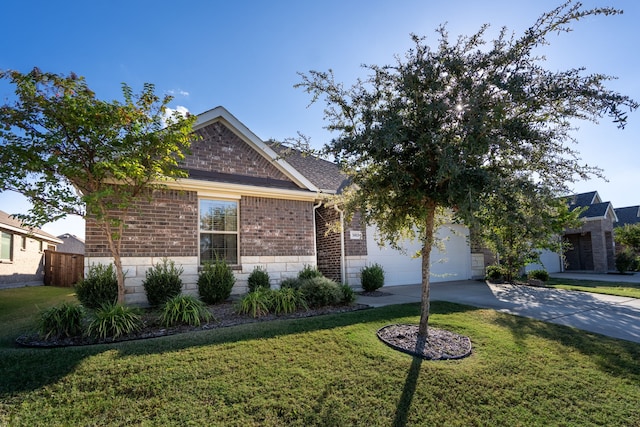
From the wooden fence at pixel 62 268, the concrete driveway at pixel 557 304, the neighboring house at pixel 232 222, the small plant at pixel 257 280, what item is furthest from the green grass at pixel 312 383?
the wooden fence at pixel 62 268

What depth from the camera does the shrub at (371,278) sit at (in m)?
10.8

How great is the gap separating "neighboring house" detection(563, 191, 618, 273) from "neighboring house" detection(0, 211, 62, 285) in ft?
97.0

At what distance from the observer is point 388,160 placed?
4.75 metres

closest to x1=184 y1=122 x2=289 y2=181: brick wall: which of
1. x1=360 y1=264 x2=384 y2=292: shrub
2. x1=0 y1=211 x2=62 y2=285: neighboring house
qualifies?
x1=360 y1=264 x2=384 y2=292: shrub

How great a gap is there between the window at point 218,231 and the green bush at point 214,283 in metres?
0.88

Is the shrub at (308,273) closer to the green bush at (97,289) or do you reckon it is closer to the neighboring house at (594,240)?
the green bush at (97,289)

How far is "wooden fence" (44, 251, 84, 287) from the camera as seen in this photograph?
15969 millimetres

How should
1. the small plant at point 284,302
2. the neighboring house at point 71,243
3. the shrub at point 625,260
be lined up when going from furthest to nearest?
the neighboring house at point 71,243 → the shrub at point 625,260 → the small plant at point 284,302

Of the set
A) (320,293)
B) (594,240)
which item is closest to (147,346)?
(320,293)

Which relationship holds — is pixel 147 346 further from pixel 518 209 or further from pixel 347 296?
pixel 518 209

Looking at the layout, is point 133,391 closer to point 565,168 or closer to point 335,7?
point 565,168

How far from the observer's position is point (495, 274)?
14.0 meters

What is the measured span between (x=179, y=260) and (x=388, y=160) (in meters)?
6.24

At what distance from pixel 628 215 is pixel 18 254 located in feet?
128
